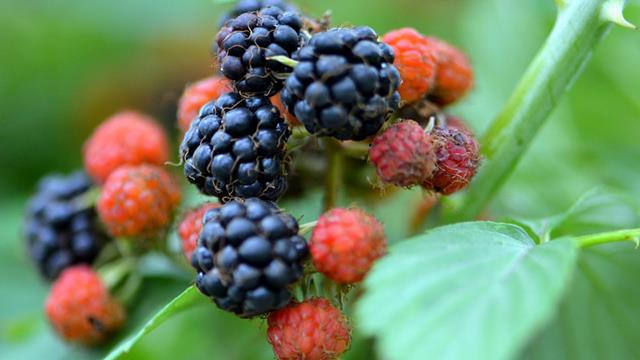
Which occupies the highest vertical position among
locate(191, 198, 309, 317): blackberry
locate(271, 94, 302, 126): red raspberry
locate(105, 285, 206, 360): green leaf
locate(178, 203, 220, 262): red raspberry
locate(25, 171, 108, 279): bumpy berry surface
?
locate(271, 94, 302, 126): red raspberry

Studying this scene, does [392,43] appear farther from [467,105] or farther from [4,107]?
[4,107]

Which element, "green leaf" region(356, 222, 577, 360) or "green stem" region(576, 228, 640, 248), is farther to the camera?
"green stem" region(576, 228, 640, 248)

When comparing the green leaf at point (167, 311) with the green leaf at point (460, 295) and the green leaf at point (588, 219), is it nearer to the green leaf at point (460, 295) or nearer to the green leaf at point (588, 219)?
the green leaf at point (460, 295)

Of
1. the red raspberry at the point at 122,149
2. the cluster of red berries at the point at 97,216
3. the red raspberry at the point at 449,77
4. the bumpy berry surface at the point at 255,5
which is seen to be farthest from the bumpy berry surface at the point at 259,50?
the red raspberry at the point at 122,149

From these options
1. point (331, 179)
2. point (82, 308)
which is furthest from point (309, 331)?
point (82, 308)

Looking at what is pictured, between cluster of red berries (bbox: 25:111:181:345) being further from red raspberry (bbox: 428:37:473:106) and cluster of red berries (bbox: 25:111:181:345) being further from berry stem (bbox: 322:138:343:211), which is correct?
red raspberry (bbox: 428:37:473:106)

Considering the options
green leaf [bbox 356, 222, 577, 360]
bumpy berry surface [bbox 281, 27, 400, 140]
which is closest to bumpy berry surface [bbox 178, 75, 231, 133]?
bumpy berry surface [bbox 281, 27, 400, 140]

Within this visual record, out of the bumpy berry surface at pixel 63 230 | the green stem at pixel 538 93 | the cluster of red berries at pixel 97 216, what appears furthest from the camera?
the bumpy berry surface at pixel 63 230
